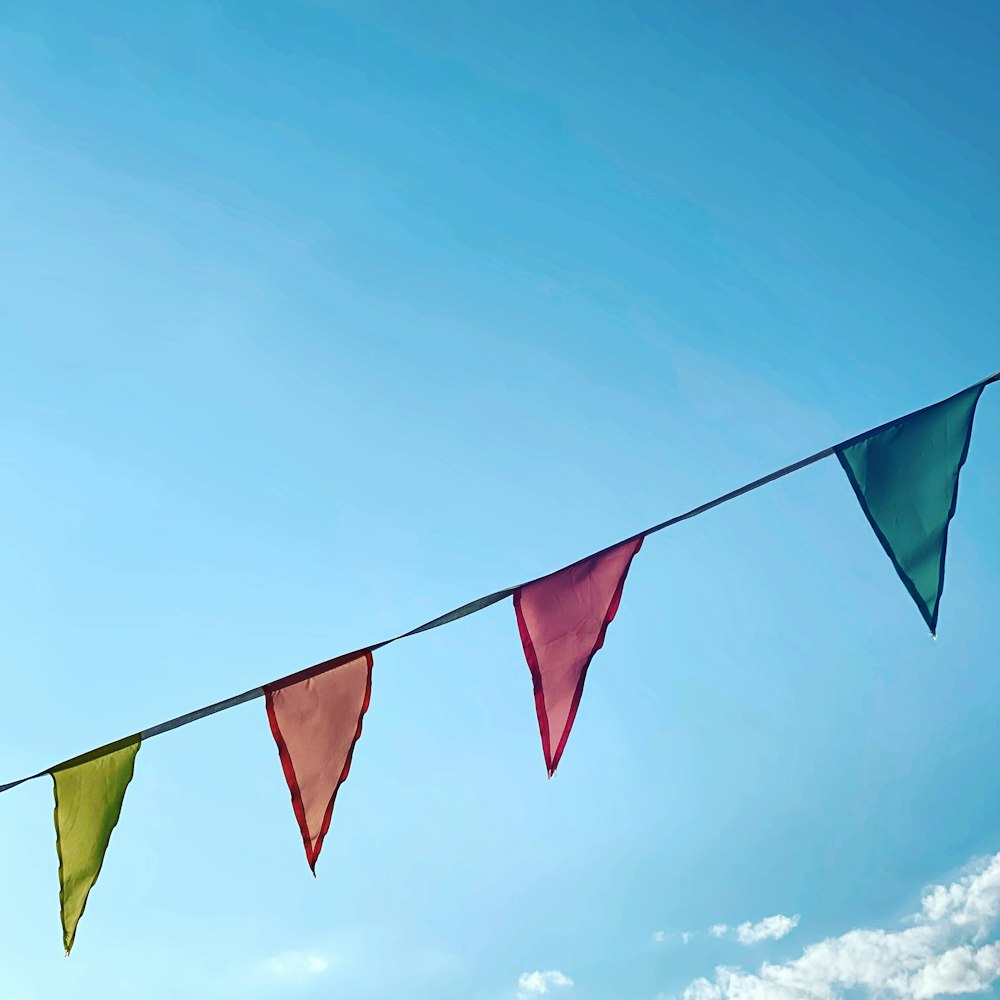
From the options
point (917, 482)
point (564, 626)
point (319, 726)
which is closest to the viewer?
point (917, 482)

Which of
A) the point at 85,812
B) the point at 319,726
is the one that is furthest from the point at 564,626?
the point at 85,812

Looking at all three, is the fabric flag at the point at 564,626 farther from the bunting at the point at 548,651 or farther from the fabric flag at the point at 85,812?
the fabric flag at the point at 85,812

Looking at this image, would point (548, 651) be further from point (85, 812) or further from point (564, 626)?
point (85, 812)

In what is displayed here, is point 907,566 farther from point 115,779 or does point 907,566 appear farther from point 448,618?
point 115,779

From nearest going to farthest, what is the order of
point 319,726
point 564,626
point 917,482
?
→ point 917,482
point 564,626
point 319,726

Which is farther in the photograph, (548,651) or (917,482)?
(548,651)

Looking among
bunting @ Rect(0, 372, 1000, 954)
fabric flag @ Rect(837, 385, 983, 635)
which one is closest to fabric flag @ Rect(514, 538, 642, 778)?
bunting @ Rect(0, 372, 1000, 954)

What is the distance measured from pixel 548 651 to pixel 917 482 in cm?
116

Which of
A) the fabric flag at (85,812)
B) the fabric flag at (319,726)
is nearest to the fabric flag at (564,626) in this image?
the fabric flag at (319,726)

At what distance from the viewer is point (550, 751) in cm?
254

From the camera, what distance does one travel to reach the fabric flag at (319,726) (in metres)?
2.70

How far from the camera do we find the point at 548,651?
2.62m

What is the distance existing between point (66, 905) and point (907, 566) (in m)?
2.78

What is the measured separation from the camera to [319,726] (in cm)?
271
